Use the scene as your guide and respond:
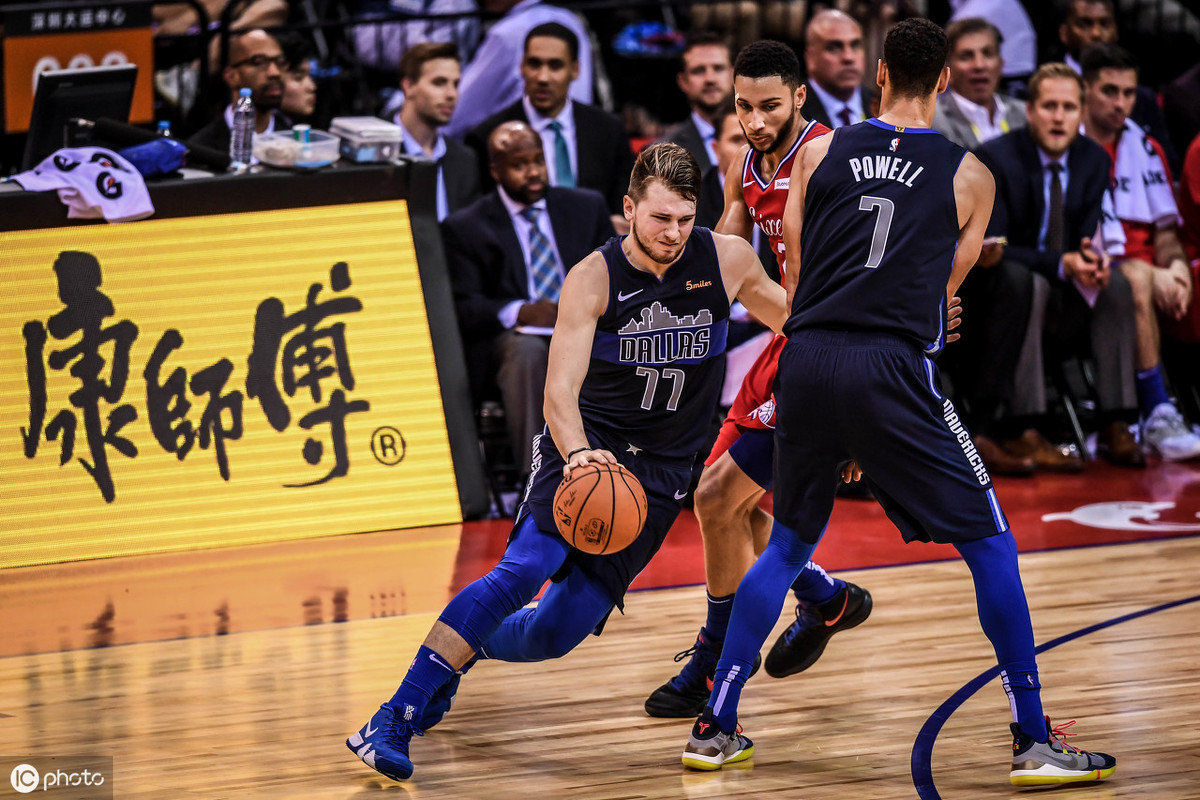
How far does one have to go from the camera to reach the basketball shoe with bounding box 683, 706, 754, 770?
4082mm

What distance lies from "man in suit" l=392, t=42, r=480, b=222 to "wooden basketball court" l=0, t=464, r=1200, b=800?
2.19 meters

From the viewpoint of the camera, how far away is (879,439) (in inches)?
152

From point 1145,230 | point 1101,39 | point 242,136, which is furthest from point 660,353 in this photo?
point 1101,39

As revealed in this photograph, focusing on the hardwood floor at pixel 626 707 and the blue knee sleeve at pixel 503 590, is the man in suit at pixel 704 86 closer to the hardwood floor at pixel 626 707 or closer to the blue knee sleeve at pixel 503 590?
the hardwood floor at pixel 626 707

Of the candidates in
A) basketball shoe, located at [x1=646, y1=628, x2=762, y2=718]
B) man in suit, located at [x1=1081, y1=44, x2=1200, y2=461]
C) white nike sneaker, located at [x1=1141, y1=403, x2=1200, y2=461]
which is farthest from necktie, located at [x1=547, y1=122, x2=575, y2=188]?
basketball shoe, located at [x1=646, y1=628, x2=762, y2=718]

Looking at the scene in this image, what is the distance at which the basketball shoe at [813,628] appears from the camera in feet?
15.8

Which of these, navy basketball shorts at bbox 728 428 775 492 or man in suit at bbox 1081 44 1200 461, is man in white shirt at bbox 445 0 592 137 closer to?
man in suit at bbox 1081 44 1200 461

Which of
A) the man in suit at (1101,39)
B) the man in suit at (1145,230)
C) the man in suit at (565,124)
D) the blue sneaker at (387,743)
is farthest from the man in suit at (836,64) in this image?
the blue sneaker at (387,743)

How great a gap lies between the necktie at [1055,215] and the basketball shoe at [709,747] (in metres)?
4.95

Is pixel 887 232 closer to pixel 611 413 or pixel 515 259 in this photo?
pixel 611 413

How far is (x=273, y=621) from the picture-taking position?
572cm

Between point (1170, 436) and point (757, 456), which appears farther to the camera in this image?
point (1170, 436)

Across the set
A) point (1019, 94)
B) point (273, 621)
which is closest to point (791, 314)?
point (273, 621)

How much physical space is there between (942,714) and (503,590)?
1415mm
